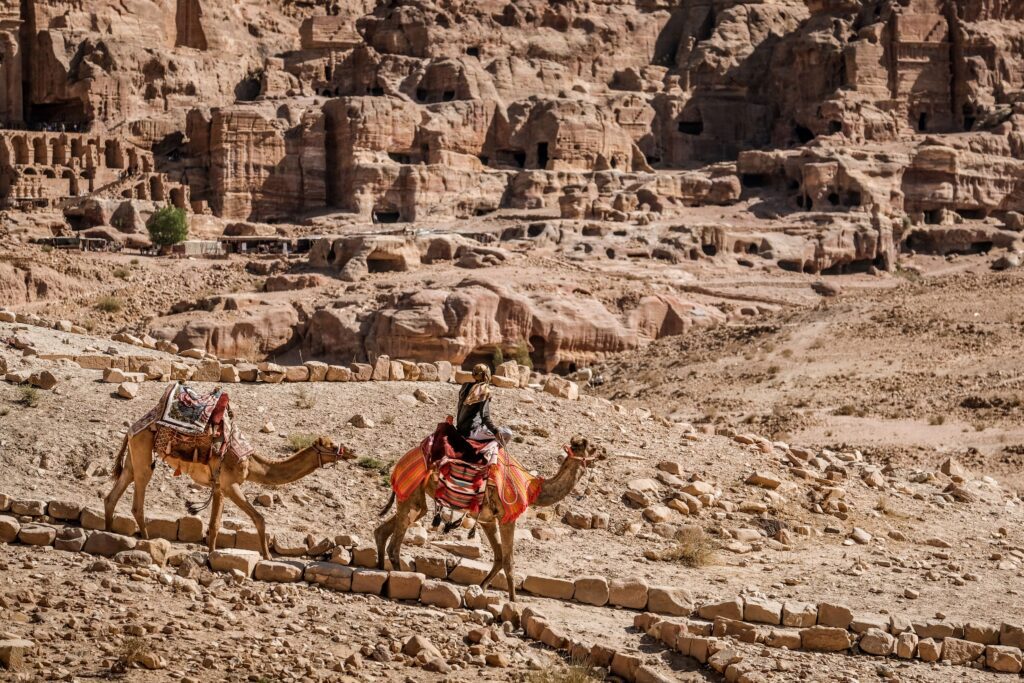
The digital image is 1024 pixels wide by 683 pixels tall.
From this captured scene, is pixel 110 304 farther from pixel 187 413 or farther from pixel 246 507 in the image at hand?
pixel 246 507

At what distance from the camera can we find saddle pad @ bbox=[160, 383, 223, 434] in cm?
1362

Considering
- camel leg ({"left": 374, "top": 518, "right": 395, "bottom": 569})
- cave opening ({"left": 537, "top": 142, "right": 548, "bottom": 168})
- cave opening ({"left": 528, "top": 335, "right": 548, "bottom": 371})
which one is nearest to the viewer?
camel leg ({"left": 374, "top": 518, "right": 395, "bottom": 569})

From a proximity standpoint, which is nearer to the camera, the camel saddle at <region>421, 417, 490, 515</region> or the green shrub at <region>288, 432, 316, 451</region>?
the camel saddle at <region>421, 417, 490, 515</region>

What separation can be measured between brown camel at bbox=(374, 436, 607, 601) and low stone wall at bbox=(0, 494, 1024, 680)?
0.28m

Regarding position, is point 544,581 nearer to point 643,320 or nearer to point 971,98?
point 643,320

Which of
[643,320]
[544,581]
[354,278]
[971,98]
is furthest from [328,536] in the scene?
[971,98]

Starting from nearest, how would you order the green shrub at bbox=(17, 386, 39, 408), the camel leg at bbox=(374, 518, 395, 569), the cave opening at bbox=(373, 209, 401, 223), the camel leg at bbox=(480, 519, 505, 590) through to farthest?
the camel leg at bbox=(480, 519, 505, 590) → the camel leg at bbox=(374, 518, 395, 569) → the green shrub at bbox=(17, 386, 39, 408) → the cave opening at bbox=(373, 209, 401, 223)

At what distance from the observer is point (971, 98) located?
67625 mm

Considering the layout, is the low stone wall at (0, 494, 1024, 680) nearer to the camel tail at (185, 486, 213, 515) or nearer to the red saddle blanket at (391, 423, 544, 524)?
the camel tail at (185, 486, 213, 515)

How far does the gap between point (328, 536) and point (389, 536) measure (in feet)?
3.84

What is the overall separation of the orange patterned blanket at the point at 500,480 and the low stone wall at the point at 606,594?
775 mm

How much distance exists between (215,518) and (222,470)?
0.49 meters

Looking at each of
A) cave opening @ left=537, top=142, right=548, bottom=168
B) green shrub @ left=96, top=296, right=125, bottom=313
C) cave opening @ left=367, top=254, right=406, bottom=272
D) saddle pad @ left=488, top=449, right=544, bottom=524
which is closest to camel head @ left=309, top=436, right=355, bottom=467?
saddle pad @ left=488, top=449, right=544, bottom=524

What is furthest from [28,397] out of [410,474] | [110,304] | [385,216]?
[385,216]
